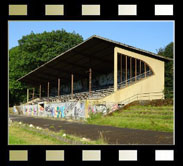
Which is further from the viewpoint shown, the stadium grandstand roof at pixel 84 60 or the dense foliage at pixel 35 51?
the dense foliage at pixel 35 51

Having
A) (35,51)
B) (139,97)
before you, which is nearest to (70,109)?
(139,97)

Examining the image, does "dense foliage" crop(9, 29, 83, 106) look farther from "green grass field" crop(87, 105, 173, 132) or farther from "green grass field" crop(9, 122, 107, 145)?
"green grass field" crop(9, 122, 107, 145)

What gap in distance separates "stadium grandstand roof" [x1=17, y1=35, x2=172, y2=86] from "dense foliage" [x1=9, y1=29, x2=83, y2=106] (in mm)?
6114

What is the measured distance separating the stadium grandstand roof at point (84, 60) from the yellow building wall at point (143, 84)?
1.43 feet

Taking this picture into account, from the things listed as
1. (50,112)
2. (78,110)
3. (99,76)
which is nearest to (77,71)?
(99,76)

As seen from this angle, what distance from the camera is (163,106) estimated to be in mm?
18375

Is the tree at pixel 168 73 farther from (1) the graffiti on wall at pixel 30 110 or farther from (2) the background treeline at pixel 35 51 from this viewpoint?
(1) the graffiti on wall at pixel 30 110

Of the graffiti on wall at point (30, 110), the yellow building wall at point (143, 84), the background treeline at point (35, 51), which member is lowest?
the graffiti on wall at point (30, 110)

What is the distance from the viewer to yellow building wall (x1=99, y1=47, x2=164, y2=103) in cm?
2350

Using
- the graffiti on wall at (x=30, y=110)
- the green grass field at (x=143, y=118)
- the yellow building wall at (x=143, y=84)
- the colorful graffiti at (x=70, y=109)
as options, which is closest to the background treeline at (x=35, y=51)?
the graffiti on wall at (x=30, y=110)

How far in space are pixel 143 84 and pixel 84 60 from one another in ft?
29.3

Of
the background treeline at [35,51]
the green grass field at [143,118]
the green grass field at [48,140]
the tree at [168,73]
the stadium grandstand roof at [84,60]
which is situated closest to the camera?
the green grass field at [48,140]

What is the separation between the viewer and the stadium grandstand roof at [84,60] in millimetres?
24586

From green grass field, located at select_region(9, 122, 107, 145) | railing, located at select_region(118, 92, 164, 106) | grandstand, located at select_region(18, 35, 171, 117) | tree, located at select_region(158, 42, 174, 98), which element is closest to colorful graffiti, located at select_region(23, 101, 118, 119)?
grandstand, located at select_region(18, 35, 171, 117)
